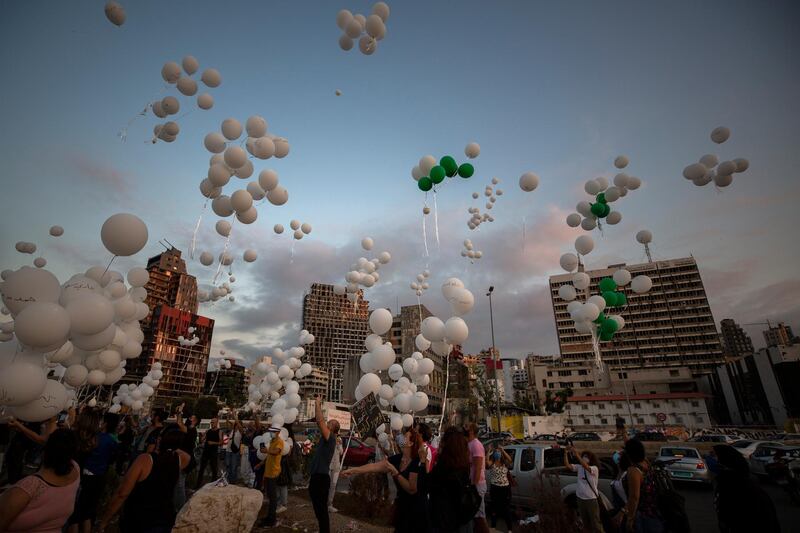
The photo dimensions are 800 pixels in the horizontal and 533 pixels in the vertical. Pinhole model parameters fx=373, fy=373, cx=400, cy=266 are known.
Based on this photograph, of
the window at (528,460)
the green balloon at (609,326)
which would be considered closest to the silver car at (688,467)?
the green balloon at (609,326)

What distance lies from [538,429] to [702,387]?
4640cm

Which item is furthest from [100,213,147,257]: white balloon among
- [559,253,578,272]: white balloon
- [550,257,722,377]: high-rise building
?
[550,257,722,377]: high-rise building

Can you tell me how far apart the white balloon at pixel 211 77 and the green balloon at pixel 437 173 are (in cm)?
515

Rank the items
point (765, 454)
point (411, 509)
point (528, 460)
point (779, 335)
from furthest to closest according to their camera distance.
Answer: point (779, 335) → point (765, 454) → point (528, 460) → point (411, 509)

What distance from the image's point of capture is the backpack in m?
3.82

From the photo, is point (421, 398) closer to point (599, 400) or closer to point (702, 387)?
point (599, 400)

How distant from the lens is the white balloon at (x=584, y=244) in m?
9.48

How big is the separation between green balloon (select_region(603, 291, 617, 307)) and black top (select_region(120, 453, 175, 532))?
958cm

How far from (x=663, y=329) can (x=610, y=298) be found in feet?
292

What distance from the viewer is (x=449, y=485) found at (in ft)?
9.53

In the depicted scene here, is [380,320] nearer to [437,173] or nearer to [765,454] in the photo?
[437,173]

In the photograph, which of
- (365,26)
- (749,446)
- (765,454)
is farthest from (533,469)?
(749,446)

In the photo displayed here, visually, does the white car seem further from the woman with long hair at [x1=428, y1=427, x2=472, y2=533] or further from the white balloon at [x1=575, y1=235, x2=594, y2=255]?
the woman with long hair at [x1=428, y1=427, x2=472, y2=533]

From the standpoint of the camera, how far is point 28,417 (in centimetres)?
446
